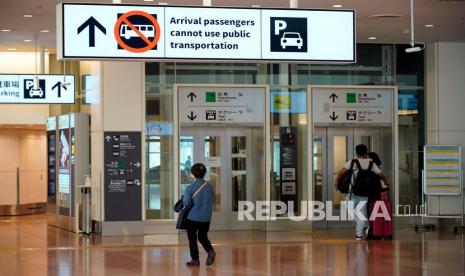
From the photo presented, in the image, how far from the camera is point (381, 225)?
15758 mm

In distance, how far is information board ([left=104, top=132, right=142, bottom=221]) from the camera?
55.3 ft

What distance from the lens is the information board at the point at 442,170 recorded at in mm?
18672

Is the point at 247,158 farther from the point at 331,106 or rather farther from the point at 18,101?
the point at 18,101

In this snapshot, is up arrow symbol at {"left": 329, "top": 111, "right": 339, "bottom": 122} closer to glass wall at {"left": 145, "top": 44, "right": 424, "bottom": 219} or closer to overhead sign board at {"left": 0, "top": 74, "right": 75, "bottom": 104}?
glass wall at {"left": 145, "top": 44, "right": 424, "bottom": 219}

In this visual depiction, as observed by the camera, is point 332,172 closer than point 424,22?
No

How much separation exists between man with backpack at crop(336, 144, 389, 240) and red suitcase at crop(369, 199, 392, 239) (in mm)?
228

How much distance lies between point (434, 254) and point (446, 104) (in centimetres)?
616

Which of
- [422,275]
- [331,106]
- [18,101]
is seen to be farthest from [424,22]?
[18,101]

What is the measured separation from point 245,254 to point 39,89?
6.39 meters

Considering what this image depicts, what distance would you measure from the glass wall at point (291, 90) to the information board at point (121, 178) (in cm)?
65

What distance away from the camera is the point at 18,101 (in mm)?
17906

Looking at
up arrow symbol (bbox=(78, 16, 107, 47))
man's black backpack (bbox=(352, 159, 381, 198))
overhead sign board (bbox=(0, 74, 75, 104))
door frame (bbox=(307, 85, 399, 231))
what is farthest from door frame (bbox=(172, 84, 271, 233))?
up arrow symbol (bbox=(78, 16, 107, 47))

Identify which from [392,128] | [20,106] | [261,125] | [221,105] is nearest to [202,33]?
[221,105]

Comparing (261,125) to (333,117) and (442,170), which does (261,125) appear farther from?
(442,170)
